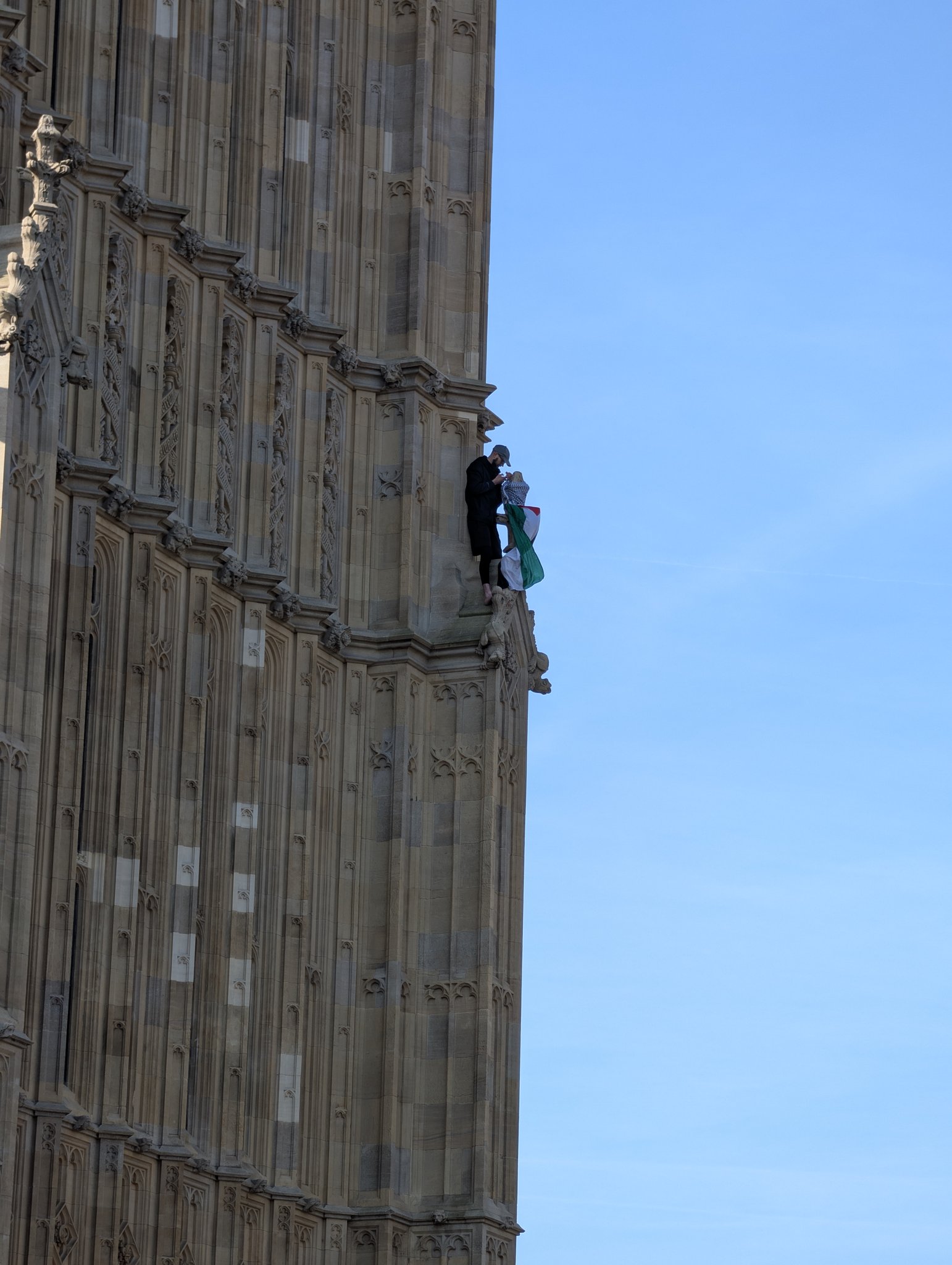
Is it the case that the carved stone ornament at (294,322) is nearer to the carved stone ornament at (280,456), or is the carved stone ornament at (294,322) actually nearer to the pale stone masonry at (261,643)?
the pale stone masonry at (261,643)

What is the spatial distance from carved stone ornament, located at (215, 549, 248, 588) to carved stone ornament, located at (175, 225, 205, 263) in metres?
2.97

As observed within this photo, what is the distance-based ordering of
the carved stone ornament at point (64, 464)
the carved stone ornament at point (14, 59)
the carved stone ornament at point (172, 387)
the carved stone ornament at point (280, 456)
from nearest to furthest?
the carved stone ornament at point (14, 59), the carved stone ornament at point (64, 464), the carved stone ornament at point (172, 387), the carved stone ornament at point (280, 456)

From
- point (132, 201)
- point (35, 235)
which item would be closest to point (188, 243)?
point (132, 201)

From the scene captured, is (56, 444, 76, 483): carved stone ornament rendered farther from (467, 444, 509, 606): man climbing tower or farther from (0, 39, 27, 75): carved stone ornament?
(467, 444, 509, 606): man climbing tower

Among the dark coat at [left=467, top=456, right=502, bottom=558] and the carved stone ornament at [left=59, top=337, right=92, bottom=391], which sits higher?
the dark coat at [left=467, top=456, right=502, bottom=558]

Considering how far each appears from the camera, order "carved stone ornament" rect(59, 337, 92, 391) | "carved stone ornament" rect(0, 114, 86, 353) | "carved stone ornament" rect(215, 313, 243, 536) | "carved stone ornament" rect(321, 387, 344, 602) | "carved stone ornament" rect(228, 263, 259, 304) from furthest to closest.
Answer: "carved stone ornament" rect(321, 387, 344, 602) → "carved stone ornament" rect(228, 263, 259, 304) → "carved stone ornament" rect(215, 313, 243, 536) → "carved stone ornament" rect(59, 337, 92, 391) → "carved stone ornament" rect(0, 114, 86, 353)

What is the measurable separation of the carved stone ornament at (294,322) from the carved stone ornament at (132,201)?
302 centimetres

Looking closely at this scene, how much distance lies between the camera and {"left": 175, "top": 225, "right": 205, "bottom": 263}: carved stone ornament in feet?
113

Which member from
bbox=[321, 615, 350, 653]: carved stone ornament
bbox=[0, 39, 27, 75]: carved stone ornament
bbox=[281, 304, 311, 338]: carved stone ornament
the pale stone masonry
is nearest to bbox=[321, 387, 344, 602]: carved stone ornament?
the pale stone masonry

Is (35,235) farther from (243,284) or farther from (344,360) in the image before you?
(344,360)

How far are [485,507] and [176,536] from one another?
564 cm

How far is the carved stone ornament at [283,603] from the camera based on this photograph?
35.7 meters

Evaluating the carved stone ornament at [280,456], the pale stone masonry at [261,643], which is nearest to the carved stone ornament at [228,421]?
the pale stone masonry at [261,643]

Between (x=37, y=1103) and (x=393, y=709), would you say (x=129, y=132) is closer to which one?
(x=393, y=709)
